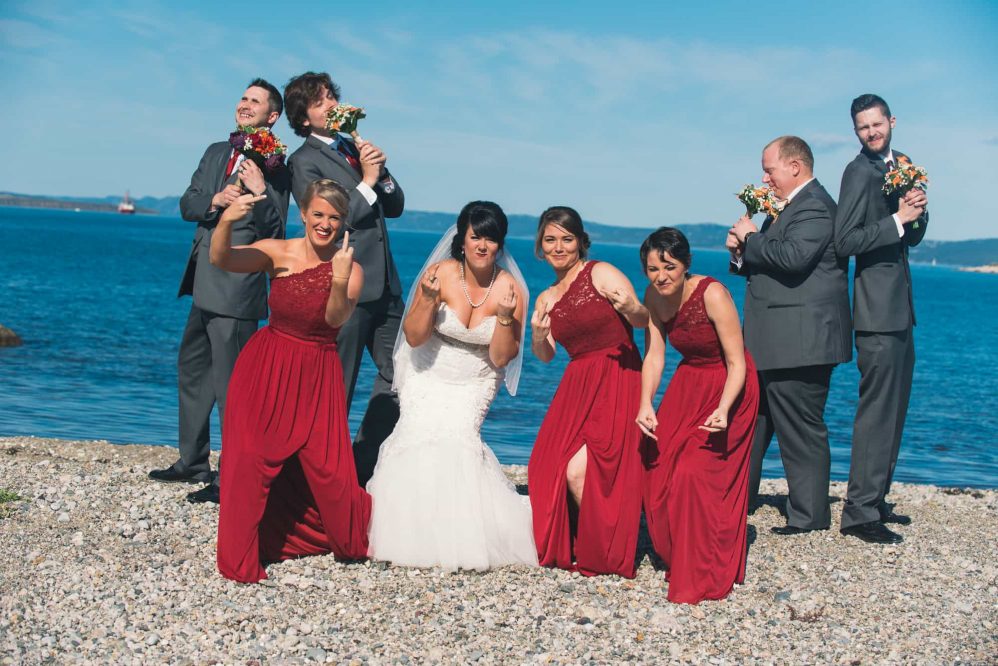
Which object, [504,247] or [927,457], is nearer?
[504,247]

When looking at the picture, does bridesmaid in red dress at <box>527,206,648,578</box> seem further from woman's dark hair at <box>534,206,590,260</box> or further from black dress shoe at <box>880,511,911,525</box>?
black dress shoe at <box>880,511,911,525</box>

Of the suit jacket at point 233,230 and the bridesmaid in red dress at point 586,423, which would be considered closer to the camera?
the bridesmaid in red dress at point 586,423

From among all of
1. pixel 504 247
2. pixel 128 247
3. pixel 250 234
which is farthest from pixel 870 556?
pixel 128 247

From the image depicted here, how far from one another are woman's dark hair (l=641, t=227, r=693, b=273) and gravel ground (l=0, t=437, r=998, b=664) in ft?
→ 6.45

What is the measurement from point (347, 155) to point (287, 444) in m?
2.34

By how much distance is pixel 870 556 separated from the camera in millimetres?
6828

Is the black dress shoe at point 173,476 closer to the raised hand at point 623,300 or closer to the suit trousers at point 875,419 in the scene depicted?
the raised hand at point 623,300

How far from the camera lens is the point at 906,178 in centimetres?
702

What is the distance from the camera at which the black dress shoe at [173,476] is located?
7637mm

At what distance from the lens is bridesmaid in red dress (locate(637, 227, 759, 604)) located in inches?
232

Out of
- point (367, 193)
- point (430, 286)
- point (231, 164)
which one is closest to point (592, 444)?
point (430, 286)

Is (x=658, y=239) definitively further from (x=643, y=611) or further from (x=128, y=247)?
(x=128, y=247)

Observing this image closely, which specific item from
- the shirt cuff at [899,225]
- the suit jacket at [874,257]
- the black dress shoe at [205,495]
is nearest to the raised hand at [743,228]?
the suit jacket at [874,257]

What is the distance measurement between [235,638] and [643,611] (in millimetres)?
2181
